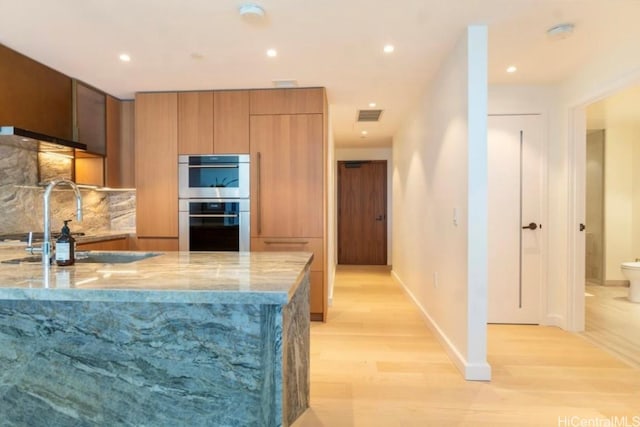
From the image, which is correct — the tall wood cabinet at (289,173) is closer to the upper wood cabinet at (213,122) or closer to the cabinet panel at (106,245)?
the upper wood cabinet at (213,122)

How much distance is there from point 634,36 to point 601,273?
3.81 m

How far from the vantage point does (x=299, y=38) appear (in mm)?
2381

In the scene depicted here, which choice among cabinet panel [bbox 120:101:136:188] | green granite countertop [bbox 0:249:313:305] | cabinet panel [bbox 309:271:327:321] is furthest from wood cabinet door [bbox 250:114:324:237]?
green granite countertop [bbox 0:249:313:305]

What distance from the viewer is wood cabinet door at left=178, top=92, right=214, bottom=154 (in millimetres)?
3383

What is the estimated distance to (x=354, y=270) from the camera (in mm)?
6203

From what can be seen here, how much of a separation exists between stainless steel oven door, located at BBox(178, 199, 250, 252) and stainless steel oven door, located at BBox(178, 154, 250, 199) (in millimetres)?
71

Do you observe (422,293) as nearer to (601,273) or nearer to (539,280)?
(539,280)

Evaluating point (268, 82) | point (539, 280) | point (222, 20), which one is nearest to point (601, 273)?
point (539, 280)

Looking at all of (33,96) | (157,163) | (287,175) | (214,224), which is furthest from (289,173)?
(33,96)

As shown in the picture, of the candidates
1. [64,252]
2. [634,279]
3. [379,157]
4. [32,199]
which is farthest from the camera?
[379,157]

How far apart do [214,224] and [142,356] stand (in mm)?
2266

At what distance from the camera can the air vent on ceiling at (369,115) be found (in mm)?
4199

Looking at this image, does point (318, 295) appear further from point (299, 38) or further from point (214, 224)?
point (299, 38)

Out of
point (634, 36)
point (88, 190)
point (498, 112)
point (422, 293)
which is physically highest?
point (634, 36)
